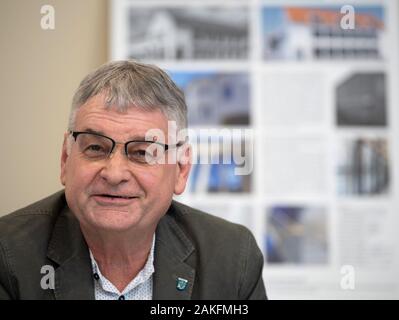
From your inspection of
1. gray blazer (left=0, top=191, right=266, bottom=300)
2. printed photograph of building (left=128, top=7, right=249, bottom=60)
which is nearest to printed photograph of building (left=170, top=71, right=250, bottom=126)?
printed photograph of building (left=128, top=7, right=249, bottom=60)

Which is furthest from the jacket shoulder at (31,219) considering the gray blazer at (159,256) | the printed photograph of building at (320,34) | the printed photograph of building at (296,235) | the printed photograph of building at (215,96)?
the printed photograph of building at (320,34)

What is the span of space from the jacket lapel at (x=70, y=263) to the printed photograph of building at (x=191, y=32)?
785 mm

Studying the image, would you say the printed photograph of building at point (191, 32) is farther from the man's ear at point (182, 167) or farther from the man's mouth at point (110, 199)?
the man's mouth at point (110, 199)

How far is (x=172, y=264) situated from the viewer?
106 cm

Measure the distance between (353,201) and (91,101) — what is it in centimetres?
110

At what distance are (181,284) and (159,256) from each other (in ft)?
0.31

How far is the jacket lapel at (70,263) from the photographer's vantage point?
957 mm

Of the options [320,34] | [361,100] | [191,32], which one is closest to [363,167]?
[361,100]

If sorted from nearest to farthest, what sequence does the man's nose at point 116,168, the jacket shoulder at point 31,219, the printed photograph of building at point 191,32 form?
the man's nose at point 116,168 → the jacket shoulder at point 31,219 → the printed photograph of building at point 191,32

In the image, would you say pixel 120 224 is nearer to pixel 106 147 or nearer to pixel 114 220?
pixel 114 220

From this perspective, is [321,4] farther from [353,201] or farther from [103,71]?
[103,71]

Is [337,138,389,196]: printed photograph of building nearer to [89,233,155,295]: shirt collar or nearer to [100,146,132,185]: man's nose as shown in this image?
[89,233,155,295]: shirt collar

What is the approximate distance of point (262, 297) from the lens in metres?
1.11

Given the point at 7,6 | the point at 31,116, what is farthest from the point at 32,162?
the point at 7,6
